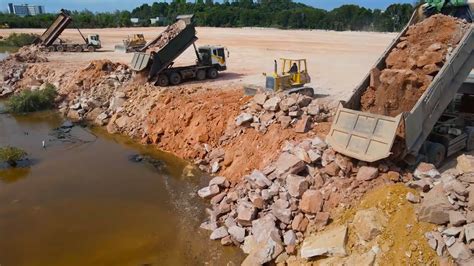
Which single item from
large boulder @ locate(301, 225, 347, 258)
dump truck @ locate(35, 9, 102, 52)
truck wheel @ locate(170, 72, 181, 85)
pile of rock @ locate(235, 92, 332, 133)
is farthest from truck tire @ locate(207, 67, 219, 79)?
dump truck @ locate(35, 9, 102, 52)

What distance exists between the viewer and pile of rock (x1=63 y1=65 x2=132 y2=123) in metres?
18.6

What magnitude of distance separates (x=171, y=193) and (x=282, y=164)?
12.4ft

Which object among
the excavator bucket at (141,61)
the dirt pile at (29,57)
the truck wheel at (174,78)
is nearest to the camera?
the excavator bucket at (141,61)

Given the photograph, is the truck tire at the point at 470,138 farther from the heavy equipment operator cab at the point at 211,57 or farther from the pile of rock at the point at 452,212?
the heavy equipment operator cab at the point at 211,57

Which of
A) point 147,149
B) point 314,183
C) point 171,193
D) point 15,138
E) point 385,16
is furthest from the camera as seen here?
point 385,16

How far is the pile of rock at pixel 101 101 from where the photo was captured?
1858cm

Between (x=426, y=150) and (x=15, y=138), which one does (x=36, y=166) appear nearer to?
(x=15, y=138)

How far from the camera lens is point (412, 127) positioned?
356 inches

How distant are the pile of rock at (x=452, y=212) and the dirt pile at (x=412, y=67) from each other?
2629 millimetres

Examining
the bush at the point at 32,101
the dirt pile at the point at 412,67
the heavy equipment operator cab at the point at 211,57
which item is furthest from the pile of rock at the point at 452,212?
the bush at the point at 32,101

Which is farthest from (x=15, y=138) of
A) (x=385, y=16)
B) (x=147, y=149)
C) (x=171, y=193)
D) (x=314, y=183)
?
(x=385, y=16)

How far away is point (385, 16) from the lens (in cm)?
6794

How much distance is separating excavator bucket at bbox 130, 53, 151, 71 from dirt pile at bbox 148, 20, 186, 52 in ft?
2.12

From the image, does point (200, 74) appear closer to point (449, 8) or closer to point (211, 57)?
point (211, 57)
